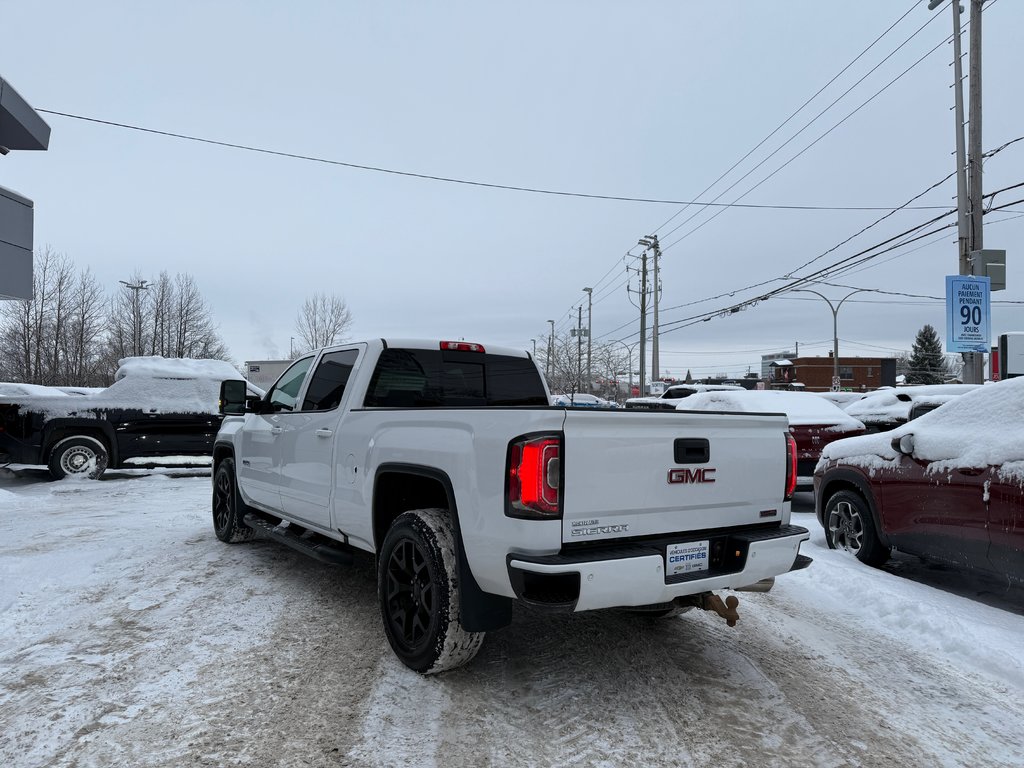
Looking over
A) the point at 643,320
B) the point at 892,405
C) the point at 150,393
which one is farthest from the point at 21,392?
the point at 643,320

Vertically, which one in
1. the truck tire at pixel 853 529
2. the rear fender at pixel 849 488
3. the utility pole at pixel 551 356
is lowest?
the truck tire at pixel 853 529

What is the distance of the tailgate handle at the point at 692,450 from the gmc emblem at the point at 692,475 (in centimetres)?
4

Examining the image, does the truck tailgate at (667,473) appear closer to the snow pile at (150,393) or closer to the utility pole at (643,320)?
the snow pile at (150,393)

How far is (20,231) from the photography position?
10.8 meters

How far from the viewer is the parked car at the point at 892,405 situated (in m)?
11.8

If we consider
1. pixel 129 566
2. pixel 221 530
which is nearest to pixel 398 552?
pixel 129 566

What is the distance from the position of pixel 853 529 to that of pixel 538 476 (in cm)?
467

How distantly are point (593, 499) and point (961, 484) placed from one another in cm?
354

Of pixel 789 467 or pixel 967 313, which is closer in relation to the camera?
pixel 789 467

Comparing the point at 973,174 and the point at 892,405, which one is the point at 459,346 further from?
the point at 973,174

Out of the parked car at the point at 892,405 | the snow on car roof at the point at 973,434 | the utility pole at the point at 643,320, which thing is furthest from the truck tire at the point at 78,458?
the utility pole at the point at 643,320

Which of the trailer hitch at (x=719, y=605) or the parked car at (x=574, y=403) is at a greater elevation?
the parked car at (x=574, y=403)

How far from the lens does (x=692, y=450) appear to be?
3232mm

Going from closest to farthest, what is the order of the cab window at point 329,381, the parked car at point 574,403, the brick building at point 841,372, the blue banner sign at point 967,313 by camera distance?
the parked car at point 574,403 → the cab window at point 329,381 → the blue banner sign at point 967,313 → the brick building at point 841,372
